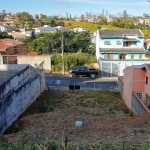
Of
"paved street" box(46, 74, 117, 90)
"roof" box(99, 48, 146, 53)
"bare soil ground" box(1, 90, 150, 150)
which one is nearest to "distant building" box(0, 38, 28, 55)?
"paved street" box(46, 74, 117, 90)

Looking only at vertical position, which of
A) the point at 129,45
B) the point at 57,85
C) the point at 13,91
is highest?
the point at 129,45

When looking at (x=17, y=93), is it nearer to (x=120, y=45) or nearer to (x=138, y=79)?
(x=138, y=79)

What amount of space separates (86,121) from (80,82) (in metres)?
16.3

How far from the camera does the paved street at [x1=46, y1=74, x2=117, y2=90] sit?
25172mm

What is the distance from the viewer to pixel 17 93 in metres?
14.6

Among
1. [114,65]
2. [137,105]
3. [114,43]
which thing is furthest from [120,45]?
[137,105]

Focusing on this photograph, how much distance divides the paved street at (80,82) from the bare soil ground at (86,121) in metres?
3.91

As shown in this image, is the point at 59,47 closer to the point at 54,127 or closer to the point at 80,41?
the point at 80,41

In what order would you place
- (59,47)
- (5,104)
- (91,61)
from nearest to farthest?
(5,104) < (91,61) < (59,47)

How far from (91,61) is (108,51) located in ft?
8.93

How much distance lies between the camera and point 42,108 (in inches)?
639

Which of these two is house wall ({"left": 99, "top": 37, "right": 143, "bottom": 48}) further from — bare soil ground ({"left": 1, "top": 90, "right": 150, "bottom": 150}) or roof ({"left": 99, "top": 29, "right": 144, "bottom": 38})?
bare soil ground ({"left": 1, "top": 90, "right": 150, "bottom": 150})

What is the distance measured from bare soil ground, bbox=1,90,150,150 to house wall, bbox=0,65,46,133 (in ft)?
1.89

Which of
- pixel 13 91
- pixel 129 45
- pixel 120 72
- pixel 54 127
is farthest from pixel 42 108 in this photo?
pixel 129 45
